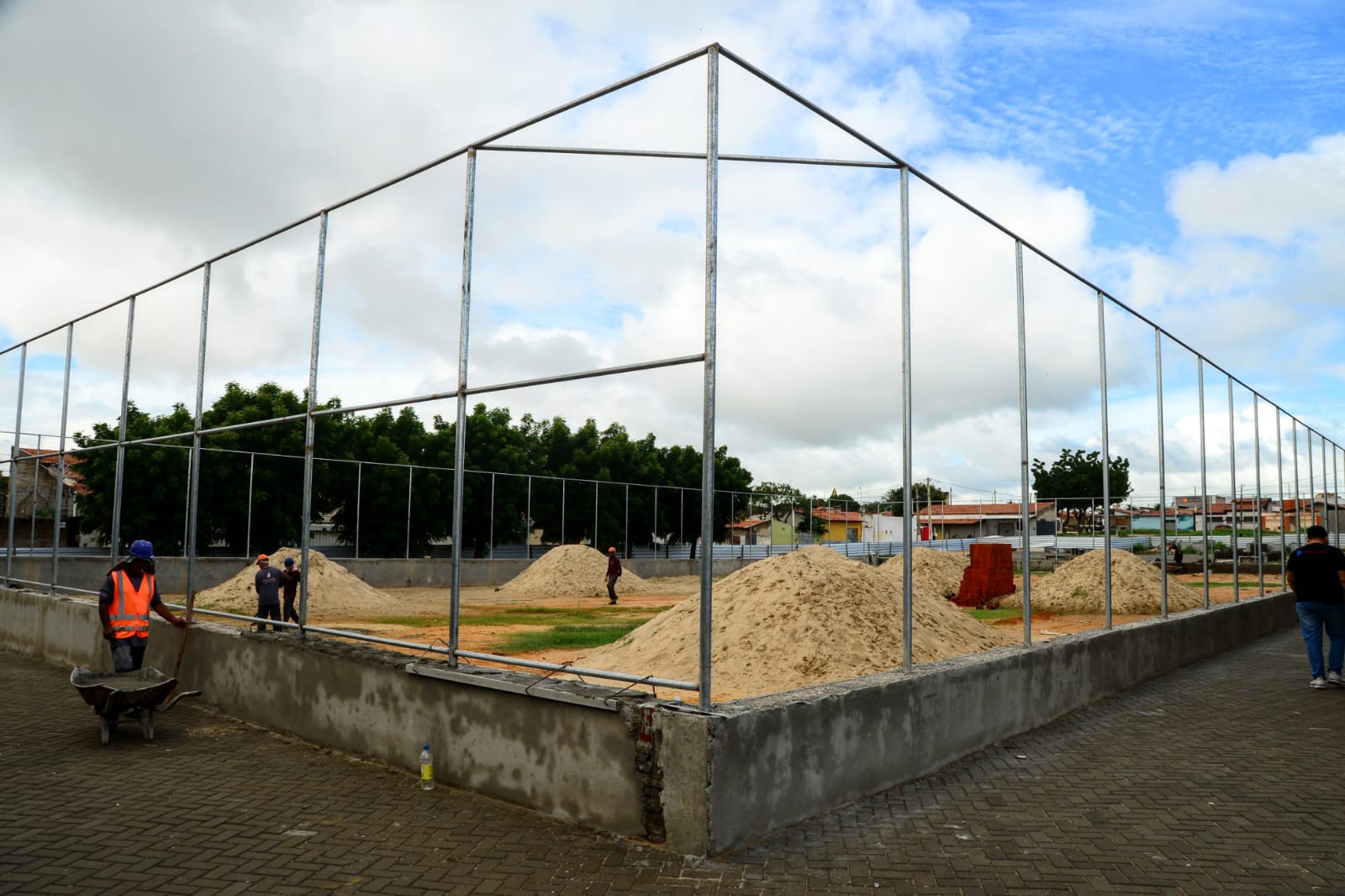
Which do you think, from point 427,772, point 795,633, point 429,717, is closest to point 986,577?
point 795,633

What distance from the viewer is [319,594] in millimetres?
25578

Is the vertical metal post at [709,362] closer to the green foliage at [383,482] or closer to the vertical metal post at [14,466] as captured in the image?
the vertical metal post at [14,466]

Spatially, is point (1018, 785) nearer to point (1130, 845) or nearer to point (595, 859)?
point (1130, 845)

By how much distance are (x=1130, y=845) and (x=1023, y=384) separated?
5.17 m

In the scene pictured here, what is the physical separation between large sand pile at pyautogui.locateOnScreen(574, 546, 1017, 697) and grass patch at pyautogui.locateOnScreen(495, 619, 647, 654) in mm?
3127

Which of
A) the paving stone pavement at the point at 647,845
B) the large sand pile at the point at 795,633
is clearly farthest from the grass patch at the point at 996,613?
the paving stone pavement at the point at 647,845

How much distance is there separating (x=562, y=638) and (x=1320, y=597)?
1163 centimetres

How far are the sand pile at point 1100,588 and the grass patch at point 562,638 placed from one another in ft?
38.4

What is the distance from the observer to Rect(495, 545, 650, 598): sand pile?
33.3 metres

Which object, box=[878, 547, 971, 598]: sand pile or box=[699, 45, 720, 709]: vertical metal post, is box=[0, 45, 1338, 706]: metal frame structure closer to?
box=[699, 45, 720, 709]: vertical metal post

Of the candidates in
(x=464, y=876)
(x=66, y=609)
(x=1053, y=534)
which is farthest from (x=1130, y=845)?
(x=1053, y=534)

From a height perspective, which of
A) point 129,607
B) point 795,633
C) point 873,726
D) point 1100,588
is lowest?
point 1100,588

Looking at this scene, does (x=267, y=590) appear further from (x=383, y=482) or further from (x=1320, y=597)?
(x=383, y=482)

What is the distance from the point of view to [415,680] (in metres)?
7.12
